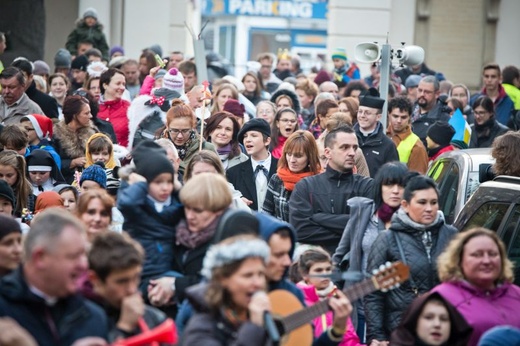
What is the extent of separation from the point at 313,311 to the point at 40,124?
26.7ft

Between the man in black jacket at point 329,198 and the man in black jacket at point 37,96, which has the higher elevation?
the man in black jacket at point 37,96

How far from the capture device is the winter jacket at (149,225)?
326 inches

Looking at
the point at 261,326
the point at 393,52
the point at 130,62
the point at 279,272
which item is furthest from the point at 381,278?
the point at 130,62

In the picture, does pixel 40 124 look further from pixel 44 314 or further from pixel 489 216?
pixel 44 314

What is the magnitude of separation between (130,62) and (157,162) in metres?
12.2

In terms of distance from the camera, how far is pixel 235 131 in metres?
13.7

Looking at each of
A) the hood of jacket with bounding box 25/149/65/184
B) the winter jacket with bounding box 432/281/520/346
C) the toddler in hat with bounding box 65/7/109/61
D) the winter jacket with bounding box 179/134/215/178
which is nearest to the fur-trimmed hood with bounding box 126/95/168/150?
the hood of jacket with bounding box 25/149/65/184

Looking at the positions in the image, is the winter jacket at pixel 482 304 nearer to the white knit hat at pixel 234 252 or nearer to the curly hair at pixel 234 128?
the white knit hat at pixel 234 252

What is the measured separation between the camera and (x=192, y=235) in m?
8.18

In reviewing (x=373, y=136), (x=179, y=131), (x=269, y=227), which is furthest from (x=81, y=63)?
(x=269, y=227)

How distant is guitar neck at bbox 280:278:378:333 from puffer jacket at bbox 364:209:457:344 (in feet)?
6.24

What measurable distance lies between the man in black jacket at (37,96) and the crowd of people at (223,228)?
21mm

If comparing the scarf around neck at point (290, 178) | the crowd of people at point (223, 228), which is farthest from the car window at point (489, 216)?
the scarf around neck at point (290, 178)

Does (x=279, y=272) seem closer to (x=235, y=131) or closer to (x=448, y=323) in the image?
(x=448, y=323)
